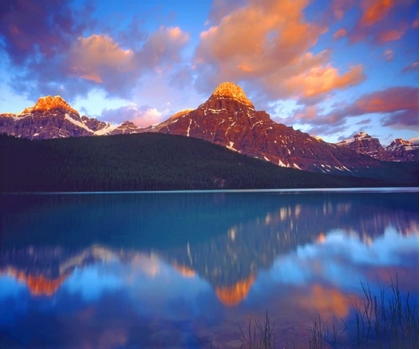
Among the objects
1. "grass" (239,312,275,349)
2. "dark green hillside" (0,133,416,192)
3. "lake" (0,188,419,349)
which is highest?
"dark green hillside" (0,133,416,192)

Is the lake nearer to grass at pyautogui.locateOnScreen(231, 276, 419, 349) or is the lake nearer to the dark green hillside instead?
grass at pyautogui.locateOnScreen(231, 276, 419, 349)

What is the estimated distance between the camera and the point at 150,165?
135 m

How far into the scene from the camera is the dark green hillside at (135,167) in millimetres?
102500

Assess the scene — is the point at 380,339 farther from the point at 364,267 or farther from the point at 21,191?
the point at 21,191

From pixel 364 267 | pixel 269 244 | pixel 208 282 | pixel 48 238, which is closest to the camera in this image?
pixel 208 282

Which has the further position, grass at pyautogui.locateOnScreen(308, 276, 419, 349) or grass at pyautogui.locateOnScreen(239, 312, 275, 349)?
grass at pyautogui.locateOnScreen(239, 312, 275, 349)

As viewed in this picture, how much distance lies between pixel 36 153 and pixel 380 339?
12643 cm

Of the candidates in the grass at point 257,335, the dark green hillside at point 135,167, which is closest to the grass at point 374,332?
the grass at point 257,335

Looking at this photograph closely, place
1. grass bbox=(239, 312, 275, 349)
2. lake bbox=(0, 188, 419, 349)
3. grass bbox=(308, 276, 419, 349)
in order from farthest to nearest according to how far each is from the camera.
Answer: lake bbox=(0, 188, 419, 349) → grass bbox=(239, 312, 275, 349) → grass bbox=(308, 276, 419, 349)

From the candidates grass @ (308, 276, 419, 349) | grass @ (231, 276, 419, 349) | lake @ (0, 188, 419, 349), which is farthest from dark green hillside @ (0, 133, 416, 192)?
grass @ (308, 276, 419, 349)

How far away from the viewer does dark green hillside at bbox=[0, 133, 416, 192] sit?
10250cm

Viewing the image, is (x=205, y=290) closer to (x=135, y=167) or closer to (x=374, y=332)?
(x=374, y=332)

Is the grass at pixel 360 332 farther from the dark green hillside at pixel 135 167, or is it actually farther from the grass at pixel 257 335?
the dark green hillside at pixel 135 167

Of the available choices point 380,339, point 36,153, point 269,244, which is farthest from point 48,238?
point 36,153
